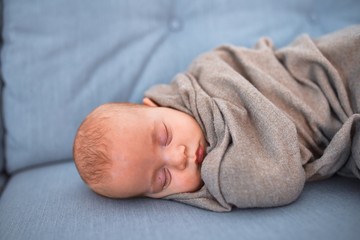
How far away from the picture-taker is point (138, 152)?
864 millimetres

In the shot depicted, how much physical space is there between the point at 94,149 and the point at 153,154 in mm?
155

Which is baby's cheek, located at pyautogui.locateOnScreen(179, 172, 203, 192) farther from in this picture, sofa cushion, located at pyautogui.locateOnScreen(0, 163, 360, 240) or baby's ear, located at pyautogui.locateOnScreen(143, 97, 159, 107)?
baby's ear, located at pyautogui.locateOnScreen(143, 97, 159, 107)

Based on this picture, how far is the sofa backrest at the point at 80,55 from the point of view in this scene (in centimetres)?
118

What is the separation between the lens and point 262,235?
676 mm

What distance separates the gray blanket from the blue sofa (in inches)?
2.5

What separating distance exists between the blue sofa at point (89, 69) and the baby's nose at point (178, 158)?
0.35 feet

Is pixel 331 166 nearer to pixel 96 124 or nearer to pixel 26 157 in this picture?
pixel 96 124

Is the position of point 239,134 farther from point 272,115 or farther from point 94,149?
point 94,149

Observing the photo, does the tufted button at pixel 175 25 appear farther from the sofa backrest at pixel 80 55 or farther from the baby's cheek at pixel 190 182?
the baby's cheek at pixel 190 182

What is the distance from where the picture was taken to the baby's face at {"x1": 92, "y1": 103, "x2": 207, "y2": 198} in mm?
856

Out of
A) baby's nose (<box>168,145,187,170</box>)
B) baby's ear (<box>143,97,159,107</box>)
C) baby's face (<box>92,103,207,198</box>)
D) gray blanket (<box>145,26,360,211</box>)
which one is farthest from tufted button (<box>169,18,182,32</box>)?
baby's nose (<box>168,145,187,170</box>)

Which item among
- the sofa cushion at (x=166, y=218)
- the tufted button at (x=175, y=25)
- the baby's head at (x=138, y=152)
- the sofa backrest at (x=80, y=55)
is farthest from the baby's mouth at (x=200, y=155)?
the tufted button at (x=175, y=25)

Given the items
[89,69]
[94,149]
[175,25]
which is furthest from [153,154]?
[175,25]

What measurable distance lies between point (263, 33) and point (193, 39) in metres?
0.29
